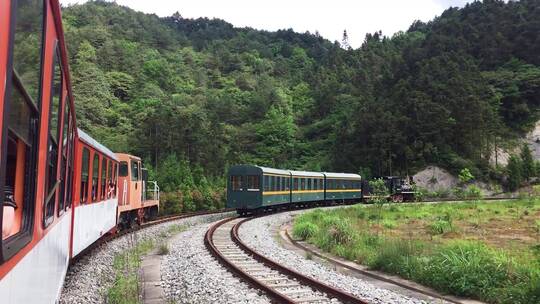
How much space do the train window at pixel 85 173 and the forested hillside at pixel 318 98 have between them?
19871 mm

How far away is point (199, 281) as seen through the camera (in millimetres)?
9188

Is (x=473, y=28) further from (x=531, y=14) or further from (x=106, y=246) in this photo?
(x=106, y=246)

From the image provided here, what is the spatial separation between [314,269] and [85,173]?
5.19 m

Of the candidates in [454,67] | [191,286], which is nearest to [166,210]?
[191,286]

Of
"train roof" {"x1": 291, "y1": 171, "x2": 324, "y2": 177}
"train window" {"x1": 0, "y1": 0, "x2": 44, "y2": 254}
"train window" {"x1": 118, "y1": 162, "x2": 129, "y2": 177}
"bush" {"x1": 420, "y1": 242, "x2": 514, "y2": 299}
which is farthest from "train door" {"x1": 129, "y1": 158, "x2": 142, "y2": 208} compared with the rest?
"train roof" {"x1": 291, "y1": 171, "x2": 324, "y2": 177}

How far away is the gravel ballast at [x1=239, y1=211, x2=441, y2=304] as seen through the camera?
821 cm

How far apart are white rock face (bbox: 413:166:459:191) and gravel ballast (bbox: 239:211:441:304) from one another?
40.1 m

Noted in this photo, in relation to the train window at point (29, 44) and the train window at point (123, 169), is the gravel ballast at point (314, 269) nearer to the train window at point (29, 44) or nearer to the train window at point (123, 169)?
the train window at point (123, 169)

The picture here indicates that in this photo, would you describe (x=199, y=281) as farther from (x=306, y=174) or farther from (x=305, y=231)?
(x=306, y=174)

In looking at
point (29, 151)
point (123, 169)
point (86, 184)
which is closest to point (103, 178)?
point (86, 184)

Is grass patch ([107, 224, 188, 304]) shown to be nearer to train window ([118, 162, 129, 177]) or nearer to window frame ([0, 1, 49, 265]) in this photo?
train window ([118, 162, 129, 177])

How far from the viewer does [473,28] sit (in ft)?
278

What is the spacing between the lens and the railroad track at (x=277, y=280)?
7.81 metres

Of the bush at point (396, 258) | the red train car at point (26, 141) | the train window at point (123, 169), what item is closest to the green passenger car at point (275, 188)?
the train window at point (123, 169)
